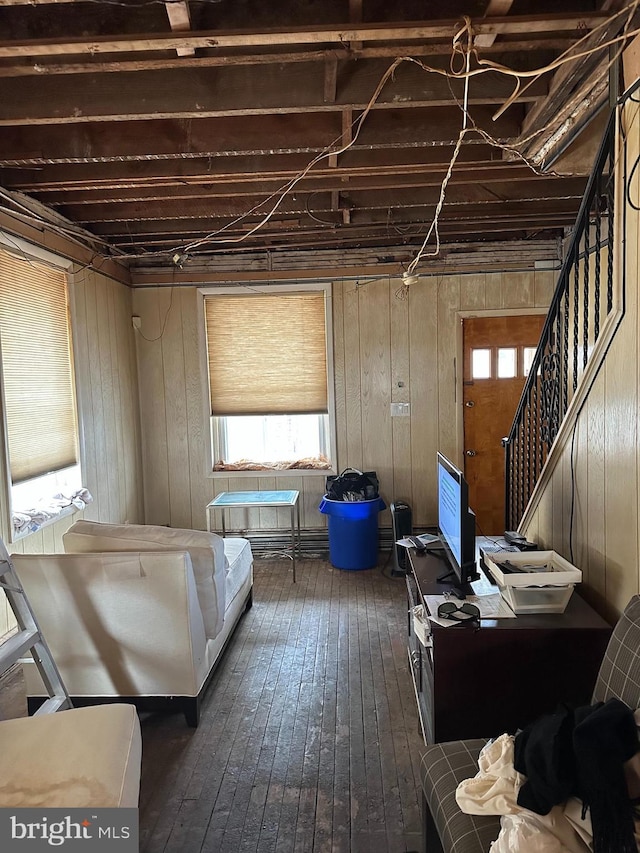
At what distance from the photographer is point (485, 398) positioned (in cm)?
533

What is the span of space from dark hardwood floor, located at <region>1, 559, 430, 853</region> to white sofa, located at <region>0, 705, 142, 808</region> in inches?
24.7

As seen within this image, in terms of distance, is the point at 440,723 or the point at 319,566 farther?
the point at 319,566

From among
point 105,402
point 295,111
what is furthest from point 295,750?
point 105,402

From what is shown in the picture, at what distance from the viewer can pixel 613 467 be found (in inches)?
84.2

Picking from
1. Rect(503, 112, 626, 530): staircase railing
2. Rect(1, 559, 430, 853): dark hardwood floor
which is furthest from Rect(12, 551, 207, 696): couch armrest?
Rect(503, 112, 626, 530): staircase railing

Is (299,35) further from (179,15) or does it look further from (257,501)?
(257,501)

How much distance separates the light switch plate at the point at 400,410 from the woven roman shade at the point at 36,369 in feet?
8.99

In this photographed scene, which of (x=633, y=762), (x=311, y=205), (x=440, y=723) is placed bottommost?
(x=440, y=723)

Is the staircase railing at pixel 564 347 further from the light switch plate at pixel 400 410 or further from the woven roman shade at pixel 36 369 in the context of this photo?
the woven roman shade at pixel 36 369

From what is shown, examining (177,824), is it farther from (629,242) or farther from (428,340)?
(428,340)

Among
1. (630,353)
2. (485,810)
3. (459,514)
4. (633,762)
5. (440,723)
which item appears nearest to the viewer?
(633,762)

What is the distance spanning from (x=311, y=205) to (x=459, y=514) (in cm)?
249

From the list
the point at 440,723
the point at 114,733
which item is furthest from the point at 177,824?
the point at 440,723

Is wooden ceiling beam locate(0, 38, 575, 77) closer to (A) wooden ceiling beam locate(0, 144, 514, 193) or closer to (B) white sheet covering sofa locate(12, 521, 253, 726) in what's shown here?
(A) wooden ceiling beam locate(0, 144, 514, 193)
